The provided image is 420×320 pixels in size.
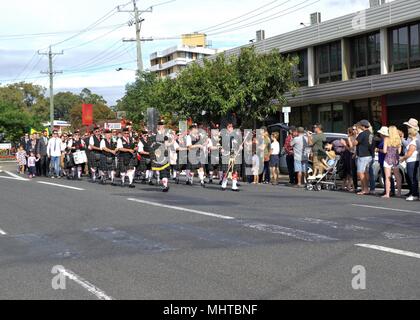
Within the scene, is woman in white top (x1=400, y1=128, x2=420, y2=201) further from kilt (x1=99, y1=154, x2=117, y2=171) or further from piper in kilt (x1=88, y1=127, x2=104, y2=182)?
piper in kilt (x1=88, y1=127, x2=104, y2=182)

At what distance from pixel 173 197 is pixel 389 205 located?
542 centimetres

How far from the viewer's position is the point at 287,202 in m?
14.6

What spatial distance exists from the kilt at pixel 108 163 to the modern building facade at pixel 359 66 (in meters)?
11.0

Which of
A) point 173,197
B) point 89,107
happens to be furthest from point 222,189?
point 89,107

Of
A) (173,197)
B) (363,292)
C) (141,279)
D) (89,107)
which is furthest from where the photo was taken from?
(89,107)

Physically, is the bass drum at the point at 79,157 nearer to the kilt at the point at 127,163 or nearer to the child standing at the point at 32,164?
the child standing at the point at 32,164

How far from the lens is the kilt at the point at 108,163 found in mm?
21641

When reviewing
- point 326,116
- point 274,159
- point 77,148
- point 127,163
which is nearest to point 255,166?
point 274,159

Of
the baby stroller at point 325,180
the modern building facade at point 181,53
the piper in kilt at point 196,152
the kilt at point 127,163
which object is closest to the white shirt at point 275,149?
the piper in kilt at point 196,152

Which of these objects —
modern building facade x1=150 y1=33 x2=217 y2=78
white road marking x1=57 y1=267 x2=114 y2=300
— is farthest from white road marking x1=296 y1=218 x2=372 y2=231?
modern building facade x1=150 y1=33 x2=217 y2=78

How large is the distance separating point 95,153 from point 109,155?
1323mm

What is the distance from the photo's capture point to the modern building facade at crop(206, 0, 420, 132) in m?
24.9

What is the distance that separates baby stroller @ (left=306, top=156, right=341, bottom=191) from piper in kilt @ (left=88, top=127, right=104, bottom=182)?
25.1ft
